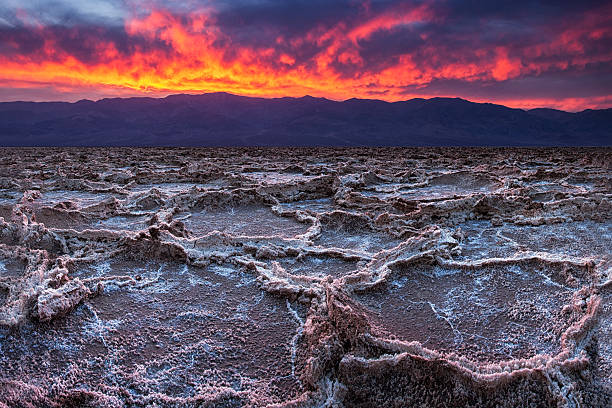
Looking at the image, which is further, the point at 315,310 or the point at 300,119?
the point at 300,119

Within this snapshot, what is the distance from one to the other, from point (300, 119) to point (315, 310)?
144 metres

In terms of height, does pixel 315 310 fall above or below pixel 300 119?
below

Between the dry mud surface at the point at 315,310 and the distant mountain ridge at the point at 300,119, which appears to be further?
the distant mountain ridge at the point at 300,119

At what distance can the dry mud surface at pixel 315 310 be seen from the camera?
1837 millimetres

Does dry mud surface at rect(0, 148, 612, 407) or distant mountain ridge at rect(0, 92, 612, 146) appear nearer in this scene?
dry mud surface at rect(0, 148, 612, 407)

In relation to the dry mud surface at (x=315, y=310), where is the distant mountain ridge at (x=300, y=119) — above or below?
above

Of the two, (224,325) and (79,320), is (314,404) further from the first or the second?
(79,320)

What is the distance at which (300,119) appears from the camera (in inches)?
5640

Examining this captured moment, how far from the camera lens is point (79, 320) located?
248cm

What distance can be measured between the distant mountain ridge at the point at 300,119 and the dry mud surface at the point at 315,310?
4524 inches

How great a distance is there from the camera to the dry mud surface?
1.84 meters

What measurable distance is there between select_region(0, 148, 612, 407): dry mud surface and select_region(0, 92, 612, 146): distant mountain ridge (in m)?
115

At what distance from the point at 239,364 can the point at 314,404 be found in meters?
0.53

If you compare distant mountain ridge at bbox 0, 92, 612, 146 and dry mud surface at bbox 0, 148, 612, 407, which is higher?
distant mountain ridge at bbox 0, 92, 612, 146
